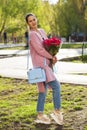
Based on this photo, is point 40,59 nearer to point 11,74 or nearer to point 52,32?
point 11,74

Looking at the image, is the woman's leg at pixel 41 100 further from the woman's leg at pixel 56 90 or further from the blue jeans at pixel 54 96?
the woman's leg at pixel 56 90

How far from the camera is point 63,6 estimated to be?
59875 millimetres

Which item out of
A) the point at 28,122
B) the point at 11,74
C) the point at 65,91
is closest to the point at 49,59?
the point at 28,122

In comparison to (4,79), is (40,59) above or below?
above

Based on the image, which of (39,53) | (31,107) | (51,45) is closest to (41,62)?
(39,53)

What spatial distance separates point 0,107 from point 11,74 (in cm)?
592

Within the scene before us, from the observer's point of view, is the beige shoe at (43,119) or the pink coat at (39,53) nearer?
the pink coat at (39,53)

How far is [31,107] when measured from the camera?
7.77m

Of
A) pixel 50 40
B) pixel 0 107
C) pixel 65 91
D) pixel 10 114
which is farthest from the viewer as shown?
pixel 65 91

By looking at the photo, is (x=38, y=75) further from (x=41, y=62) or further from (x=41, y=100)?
(x=41, y=100)

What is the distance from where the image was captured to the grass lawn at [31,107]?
6.51m

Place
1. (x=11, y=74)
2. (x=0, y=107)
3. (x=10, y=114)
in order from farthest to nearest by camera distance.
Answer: (x=11, y=74) < (x=0, y=107) < (x=10, y=114)

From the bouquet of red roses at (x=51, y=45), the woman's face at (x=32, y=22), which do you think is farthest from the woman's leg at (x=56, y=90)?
the woman's face at (x=32, y=22)

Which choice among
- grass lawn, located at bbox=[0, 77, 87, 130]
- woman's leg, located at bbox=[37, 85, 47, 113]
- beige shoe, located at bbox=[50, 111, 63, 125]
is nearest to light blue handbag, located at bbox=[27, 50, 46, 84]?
woman's leg, located at bbox=[37, 85, 47, 113]
